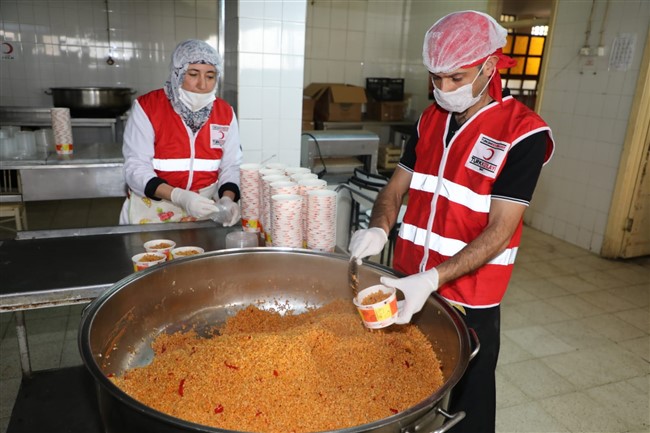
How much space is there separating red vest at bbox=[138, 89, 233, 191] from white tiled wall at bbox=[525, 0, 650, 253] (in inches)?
136

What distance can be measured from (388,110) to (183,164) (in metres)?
4.59

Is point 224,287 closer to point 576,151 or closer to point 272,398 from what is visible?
point 272,398

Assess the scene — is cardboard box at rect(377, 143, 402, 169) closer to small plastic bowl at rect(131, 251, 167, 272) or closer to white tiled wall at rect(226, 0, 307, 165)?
white tiled wall at rect(226, 0, 307, 165)

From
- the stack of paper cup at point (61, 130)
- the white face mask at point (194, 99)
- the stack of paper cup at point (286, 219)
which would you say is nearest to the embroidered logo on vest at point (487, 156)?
the stack of paper cup at point (286, 219)

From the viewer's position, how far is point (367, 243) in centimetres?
145

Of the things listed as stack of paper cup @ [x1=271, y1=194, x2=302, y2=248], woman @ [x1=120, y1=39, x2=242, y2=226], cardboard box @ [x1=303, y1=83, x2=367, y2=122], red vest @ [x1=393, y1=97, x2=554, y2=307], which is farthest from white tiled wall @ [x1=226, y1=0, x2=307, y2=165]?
cardboard box @ [x1=303, y1=83, x2=367, y2=122]

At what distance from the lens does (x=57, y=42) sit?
5.43 m

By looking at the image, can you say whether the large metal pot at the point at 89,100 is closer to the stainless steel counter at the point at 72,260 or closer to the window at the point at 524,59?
the stainless steel counter at the point at 72,260

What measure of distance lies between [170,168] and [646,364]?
2797 millimetres

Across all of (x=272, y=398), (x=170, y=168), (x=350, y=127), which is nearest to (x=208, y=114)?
(x=170, y=168)

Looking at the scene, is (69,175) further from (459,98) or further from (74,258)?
(459,98)

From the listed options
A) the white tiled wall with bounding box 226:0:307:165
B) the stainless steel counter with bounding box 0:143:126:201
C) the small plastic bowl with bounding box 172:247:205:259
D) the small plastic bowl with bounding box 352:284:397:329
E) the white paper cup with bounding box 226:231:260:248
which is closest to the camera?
the small plastic bowl with bounding box 352:284:397:329

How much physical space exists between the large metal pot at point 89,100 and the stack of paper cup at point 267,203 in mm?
3646

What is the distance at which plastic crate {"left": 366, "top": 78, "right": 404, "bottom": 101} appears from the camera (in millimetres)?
6316
